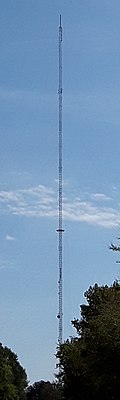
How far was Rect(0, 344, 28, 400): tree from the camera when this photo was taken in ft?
381

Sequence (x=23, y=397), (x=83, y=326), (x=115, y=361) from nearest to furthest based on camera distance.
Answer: (x=115, y=361), (x=83, y=326), (x=23, y=397)

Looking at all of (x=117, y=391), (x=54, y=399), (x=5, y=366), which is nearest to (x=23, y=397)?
(x=5, y=366)

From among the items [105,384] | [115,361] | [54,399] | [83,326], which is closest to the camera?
[115,361]

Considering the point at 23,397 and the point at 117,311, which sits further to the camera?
the point at 23,397

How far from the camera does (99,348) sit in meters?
34.5

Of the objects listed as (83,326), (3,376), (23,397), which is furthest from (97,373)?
(23,397)

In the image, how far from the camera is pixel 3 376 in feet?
383

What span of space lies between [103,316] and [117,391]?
4335 millimetres

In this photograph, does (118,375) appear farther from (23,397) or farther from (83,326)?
(23,397)

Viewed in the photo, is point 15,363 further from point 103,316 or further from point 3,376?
point 103,316

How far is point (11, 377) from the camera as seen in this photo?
4828 inches

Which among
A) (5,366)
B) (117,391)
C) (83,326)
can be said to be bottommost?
(117,391)

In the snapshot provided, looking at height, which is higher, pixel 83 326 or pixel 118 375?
pixel 83 326

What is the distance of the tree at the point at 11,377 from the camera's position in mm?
116062
